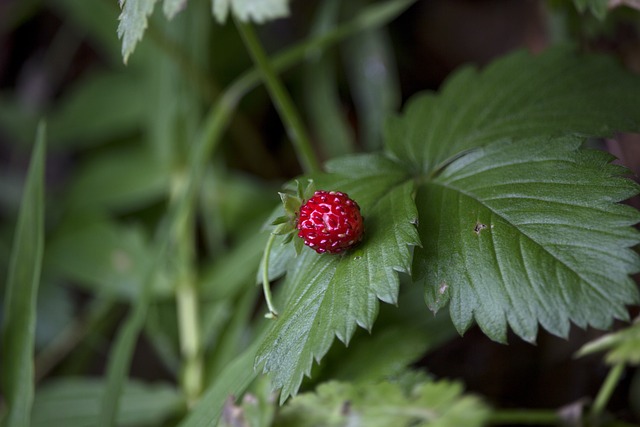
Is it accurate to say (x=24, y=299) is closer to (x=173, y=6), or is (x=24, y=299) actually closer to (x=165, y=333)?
(x=165, y=333)

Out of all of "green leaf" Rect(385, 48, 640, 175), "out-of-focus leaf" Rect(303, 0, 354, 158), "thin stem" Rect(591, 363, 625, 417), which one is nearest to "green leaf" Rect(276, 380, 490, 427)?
"thin stem" Rect(591, 363, 625, 417)

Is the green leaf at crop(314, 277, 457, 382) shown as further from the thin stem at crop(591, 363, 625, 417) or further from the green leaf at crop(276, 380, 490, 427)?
the thin stem at crop(591, 363, 625, 417)

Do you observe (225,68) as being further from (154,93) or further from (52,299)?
(52,299)

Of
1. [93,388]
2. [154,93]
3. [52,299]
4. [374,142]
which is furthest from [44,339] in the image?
[374,142]

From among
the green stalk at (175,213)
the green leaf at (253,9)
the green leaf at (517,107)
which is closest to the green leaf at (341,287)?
the green leaf at (517,107)

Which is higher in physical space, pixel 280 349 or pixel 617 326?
pixel 280 349

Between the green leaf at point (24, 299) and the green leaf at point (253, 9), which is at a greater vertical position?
the green leaf at point (253, 9)

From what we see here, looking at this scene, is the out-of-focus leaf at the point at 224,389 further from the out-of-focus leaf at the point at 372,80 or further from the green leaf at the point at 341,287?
the out-of-focus leaf at the point at 372,80

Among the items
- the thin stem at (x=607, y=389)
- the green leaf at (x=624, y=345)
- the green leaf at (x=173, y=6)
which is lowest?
the thin stem at (x=607, y=389)
